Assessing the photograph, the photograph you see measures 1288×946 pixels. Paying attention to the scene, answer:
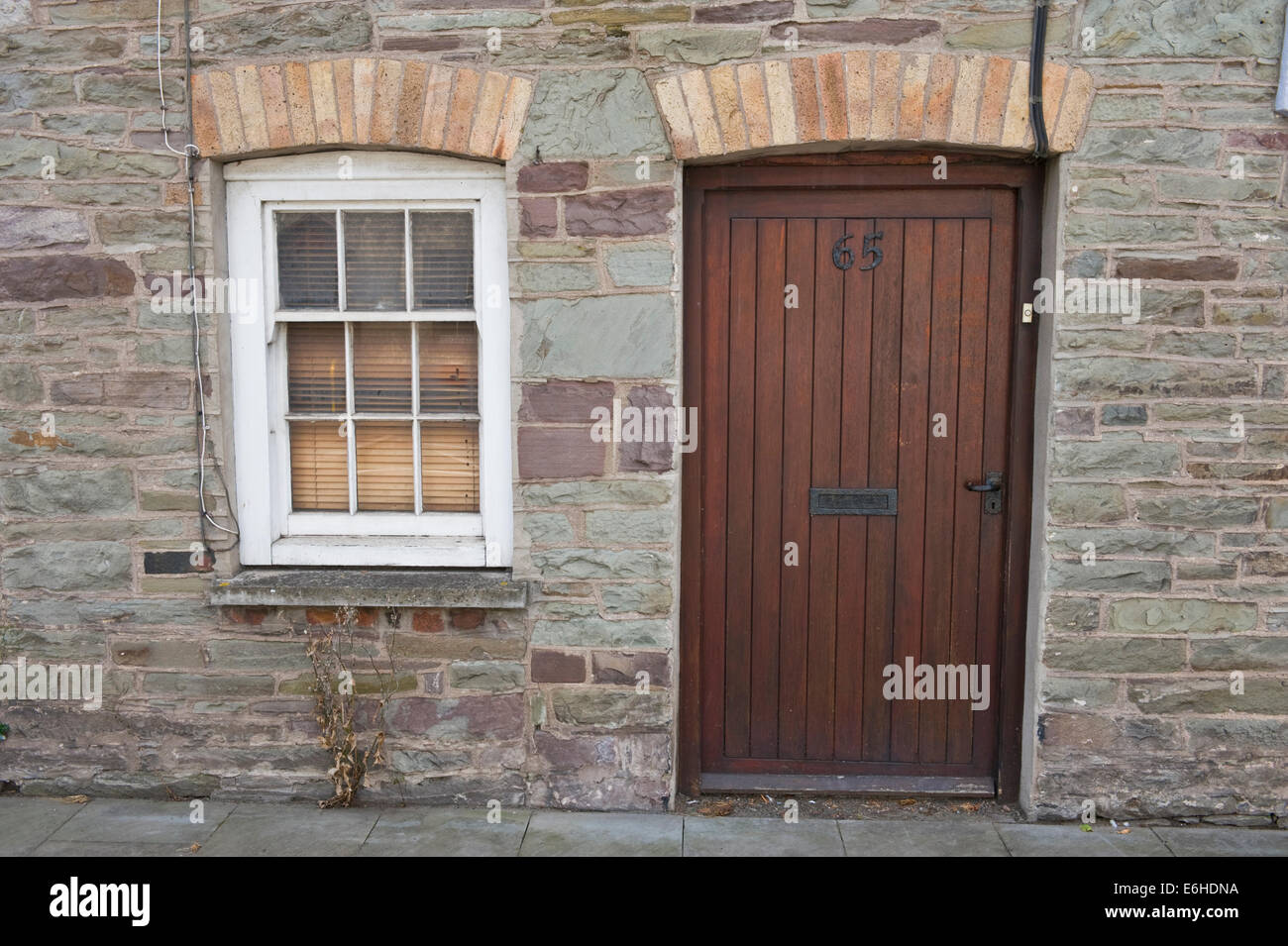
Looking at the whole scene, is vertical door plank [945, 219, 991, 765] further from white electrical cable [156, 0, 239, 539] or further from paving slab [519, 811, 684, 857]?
white electrical cable [156, 0, 239, 539]

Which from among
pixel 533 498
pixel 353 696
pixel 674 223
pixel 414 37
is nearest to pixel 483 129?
pixel 414 37

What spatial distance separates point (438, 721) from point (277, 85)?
2.55m

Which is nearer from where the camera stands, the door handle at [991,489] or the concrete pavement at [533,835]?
the concrete pavement at [533,835]

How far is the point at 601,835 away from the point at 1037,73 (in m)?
3.26

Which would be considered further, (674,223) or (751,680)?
(751,680)

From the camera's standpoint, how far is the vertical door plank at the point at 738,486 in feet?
12.4

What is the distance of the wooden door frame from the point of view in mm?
3674

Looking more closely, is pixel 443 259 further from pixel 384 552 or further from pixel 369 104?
pixel 384 552

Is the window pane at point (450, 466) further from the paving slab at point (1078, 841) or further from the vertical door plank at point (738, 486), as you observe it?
the paving slab at point (1078, 841)

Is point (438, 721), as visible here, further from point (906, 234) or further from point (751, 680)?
point (906, 234)

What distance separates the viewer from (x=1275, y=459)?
357 cm

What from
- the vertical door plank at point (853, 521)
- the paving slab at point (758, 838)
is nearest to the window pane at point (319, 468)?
the paving slab at point (758, 838)

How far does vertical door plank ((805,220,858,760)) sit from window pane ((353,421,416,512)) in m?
1.67

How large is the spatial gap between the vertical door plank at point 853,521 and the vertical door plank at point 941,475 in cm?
24
